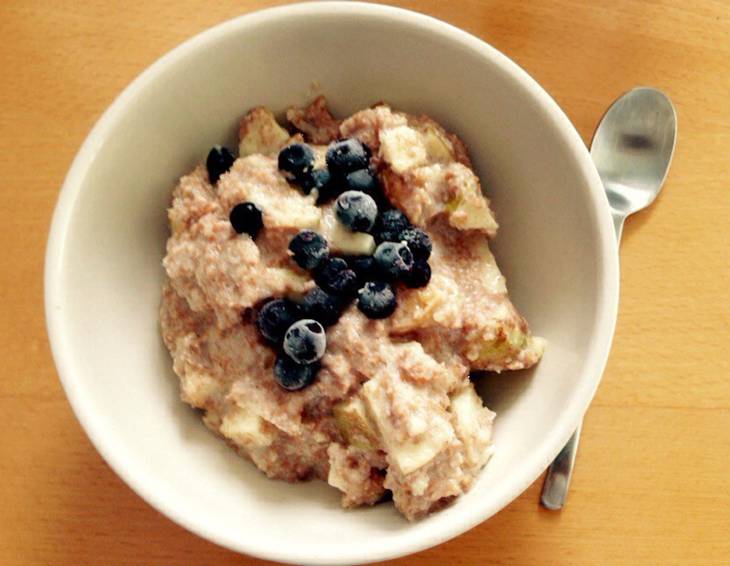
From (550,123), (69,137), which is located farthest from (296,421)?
(69,137)

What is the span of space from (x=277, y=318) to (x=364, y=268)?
0.47 ft

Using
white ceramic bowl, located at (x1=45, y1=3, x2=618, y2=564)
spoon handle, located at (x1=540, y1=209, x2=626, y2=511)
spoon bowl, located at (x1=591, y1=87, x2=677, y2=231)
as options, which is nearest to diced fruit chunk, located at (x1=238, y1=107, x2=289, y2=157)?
white ceramic bowl, located at (x1=45, y1=3, x2=618, y2=564)

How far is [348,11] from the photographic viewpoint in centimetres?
118

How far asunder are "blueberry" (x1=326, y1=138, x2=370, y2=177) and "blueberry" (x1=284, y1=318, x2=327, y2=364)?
9.4 inches

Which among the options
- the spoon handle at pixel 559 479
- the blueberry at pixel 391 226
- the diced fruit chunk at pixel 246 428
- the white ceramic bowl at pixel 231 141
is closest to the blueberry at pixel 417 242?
the blueberry at pixel 391 226

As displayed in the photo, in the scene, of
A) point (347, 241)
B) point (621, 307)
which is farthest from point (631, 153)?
point (347, 241)

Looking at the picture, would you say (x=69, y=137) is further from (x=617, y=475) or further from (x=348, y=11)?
(x=617, y=475)

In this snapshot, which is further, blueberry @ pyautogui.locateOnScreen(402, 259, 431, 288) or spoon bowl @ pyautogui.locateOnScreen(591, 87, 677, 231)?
spoon bowl @ pyautogui.locateOnScreen(591, 87, 677, 231)

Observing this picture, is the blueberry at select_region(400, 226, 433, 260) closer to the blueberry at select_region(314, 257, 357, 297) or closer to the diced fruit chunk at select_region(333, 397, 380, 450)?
the blueberry at select_region(314, 257, 357, 297)

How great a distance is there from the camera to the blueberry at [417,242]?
3.68 ft

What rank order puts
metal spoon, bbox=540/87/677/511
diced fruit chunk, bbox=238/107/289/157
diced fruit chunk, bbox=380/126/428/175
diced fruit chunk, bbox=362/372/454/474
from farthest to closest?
metal spoon, bbox=540/87/677/511, diced fruit chunk, bbox=238/107/289/157, diced fruit chunk, bbox=380/126/428/175, diced fruit chunk, bbox=362/372/454/474

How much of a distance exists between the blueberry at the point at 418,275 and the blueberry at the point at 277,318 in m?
0.16

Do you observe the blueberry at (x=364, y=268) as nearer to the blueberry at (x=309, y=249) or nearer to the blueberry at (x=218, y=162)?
the blueberry at (x=309, y=249)

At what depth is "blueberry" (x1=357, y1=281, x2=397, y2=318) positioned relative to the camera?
43.0 inches
